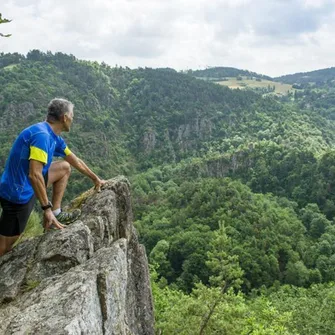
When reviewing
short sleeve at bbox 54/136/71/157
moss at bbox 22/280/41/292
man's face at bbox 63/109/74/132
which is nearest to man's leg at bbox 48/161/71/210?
short sleeve at bbox 54/136/71/157

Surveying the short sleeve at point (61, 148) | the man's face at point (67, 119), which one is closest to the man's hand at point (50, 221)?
the short sleeve at point (61, 148)

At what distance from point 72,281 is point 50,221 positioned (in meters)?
1.76

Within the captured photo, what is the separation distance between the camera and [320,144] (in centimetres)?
17438

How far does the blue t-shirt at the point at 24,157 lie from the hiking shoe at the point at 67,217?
113cm

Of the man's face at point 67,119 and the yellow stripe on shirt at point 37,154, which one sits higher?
the man's face at point 67,119

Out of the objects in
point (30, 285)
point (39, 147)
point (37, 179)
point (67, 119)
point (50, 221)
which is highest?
point (67, 119)

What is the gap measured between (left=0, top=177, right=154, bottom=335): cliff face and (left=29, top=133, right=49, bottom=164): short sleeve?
A: 5.62ft

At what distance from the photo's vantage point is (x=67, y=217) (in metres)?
8.36

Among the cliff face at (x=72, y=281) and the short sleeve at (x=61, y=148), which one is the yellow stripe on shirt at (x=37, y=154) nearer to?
the short sleeve at (x=61, y=148)

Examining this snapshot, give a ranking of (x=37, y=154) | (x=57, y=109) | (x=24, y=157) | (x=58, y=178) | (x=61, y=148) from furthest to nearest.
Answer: (x=58, y=178) → (x=61, y=148) → (x=57, y=109) → (x=24, y=157) → (x=37, y=154)

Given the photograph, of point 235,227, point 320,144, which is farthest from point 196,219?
point 320,144

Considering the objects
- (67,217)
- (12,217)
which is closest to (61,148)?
(67,217)

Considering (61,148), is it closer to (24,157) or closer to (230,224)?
(24,157)

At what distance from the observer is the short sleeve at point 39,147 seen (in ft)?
22.4
